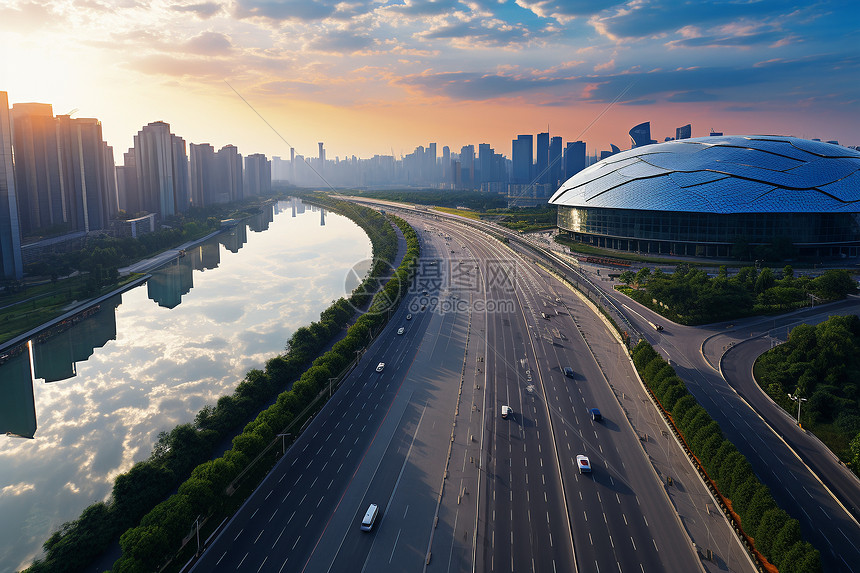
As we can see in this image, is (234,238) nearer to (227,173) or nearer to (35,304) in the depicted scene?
(35,304)

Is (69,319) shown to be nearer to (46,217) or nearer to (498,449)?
(46,217)

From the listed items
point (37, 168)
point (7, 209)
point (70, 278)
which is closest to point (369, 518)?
point (7, 209)

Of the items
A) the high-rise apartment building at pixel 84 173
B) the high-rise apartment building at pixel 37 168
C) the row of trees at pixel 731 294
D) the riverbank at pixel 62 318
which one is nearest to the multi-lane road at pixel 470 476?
the row of trees at pixel 731 294

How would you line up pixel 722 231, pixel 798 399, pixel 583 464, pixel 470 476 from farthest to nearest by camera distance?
1. pixel 722 231
2. pixel 798 399
3. pixel 583 464
4. pixel 470 476

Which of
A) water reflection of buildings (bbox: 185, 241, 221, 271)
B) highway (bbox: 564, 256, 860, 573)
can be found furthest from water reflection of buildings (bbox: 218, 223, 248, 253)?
highway (bbox: 564, 256, 860, 573)

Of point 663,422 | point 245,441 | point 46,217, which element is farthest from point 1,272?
point 663,422

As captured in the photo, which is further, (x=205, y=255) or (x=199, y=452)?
(x=205, y=255)
